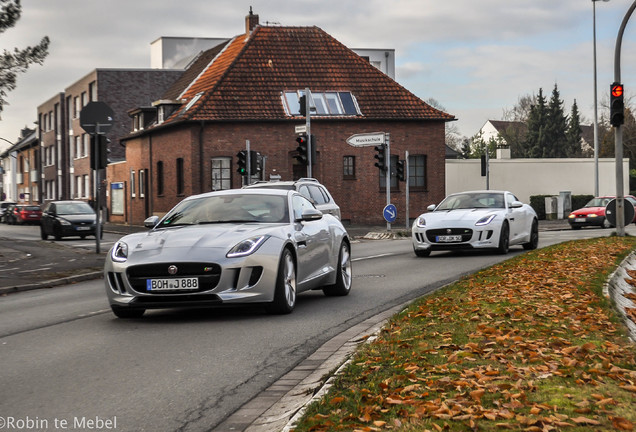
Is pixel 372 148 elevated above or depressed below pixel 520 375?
above

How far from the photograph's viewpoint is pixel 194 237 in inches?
393

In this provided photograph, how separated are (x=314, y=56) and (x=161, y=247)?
132 feet

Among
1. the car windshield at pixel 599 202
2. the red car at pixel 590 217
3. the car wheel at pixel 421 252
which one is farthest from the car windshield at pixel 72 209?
the car windshield at pixel 599 202

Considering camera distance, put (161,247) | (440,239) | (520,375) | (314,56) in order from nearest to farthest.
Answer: (520,375) → (161,247) → (440,239) → (314,56)

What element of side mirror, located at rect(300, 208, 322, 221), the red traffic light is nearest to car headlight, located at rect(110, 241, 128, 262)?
side mirror, located at rect(300, 208, 322, 221)

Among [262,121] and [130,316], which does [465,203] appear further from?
[262,121]

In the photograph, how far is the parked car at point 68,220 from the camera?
36812mm

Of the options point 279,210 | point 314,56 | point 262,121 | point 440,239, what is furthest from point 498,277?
point 314,56

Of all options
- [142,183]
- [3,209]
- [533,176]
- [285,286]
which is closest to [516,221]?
[285,286]

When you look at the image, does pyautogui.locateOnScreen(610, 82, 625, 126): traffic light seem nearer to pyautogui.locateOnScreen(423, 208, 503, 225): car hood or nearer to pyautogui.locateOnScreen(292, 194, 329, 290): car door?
pyautogui.locateOnScreen(423, 208, 503, 225): car hood

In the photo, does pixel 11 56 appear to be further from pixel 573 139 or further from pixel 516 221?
pixel 573 139

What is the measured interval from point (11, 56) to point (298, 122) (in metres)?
23.7

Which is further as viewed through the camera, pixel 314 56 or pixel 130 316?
pixel 314 56

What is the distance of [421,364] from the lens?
6469 mm
